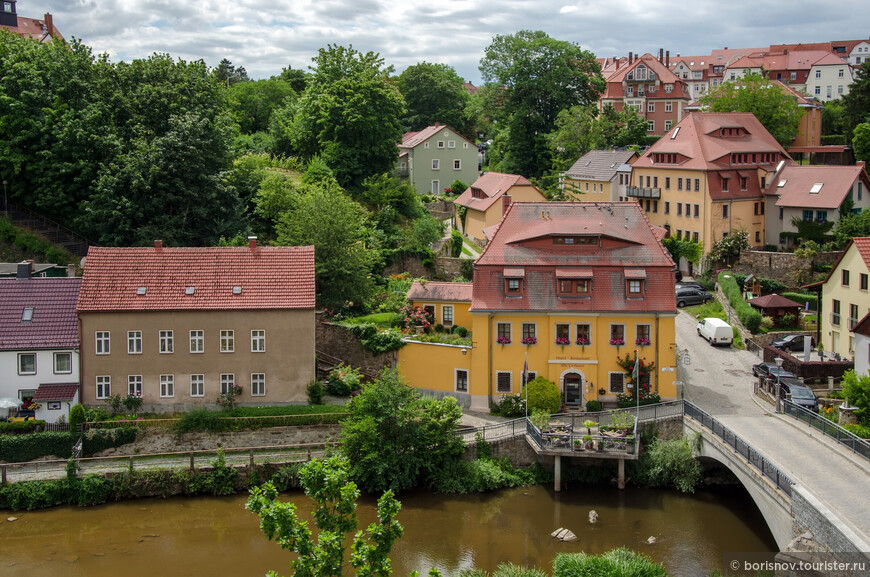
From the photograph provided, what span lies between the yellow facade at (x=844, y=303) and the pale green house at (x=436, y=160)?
1506 inches

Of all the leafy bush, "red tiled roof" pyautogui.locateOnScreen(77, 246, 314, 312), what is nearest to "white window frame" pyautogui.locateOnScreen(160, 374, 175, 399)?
"red tiled roof" pyautogui.locateOnScreen(77, 246, 314, 312)

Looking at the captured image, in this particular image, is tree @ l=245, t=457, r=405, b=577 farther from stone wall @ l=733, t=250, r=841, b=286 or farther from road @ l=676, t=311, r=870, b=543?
stone wall @ l=733, t=250, r=841, b=286

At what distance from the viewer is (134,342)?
1554 inches

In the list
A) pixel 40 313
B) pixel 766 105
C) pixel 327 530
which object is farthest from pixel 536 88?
pixel 327 530

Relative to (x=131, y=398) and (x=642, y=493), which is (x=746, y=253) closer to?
(x=642, y=493)

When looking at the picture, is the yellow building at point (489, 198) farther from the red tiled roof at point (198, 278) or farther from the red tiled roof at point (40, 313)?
the red tiled roof at point (40, 313)

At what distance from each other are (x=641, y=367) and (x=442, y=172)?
42.5 metres

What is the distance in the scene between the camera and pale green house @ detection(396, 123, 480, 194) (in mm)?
78625

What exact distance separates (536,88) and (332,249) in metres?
40.3

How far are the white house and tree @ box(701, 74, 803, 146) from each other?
51583 mm

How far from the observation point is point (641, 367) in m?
39.7

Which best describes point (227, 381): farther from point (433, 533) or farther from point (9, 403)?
point (433, 533)

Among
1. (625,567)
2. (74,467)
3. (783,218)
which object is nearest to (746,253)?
(783,218)

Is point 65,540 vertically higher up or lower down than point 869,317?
lower down
